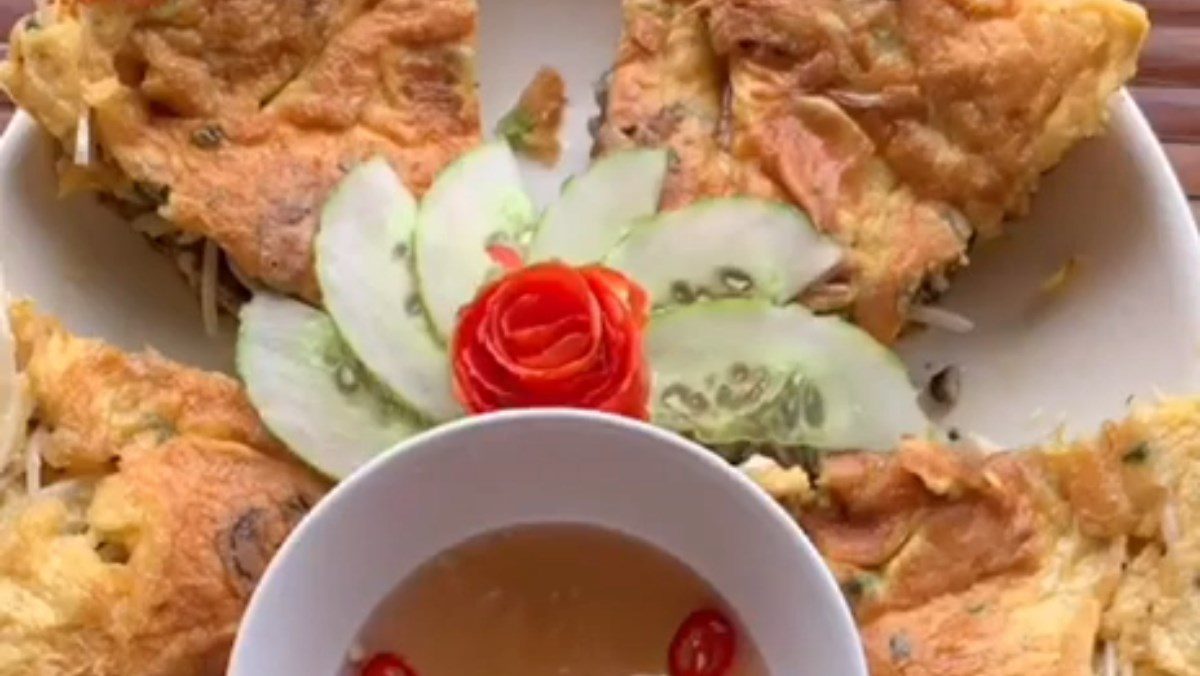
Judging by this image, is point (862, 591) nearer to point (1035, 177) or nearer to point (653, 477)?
point (653, 477)

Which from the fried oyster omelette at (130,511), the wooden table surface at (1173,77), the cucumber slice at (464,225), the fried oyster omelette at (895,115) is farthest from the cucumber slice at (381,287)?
the wooden table surface at (1173,77)

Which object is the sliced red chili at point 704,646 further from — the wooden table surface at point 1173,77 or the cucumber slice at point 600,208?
the wooden table surface at point 1173,77

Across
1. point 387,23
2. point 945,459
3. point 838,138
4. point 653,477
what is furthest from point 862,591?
point 387,23

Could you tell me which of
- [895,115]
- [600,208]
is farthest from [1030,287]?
[600,208]

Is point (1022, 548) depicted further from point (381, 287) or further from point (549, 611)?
point (381, 287)

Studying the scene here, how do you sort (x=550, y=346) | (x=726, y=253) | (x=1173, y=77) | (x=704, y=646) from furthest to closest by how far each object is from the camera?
1. (x=1173, y=77)
2. (x=726, y=253)
3. (x=550, y=346)
4. (x=704, y=646)

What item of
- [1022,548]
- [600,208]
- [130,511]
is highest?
[600,208]

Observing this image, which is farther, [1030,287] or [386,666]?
[1030,287]

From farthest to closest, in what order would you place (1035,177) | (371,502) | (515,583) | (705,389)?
(1035,177)
(705,389)
(515,583)
(371,502)
